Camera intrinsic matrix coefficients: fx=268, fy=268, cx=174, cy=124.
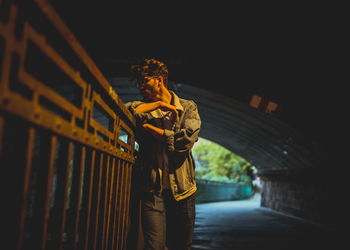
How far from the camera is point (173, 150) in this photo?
7.47 ft

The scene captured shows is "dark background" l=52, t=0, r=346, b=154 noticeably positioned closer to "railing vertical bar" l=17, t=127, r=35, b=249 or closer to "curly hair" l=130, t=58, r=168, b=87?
"curly hair" l=130, t=58, r=168, b=87

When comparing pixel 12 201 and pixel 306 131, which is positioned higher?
pixel 306 131

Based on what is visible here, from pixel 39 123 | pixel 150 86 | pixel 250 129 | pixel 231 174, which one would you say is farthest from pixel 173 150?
pixel 231 174

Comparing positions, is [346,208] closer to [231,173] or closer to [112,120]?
[112,120]

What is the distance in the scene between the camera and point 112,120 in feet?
6.22

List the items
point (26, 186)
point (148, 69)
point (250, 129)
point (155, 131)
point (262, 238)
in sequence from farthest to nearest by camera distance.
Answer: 1. point (250, 129)
2. point (262, 238)
3. point (148, 69)
4. point (155, 131)
5. point (26, 186)

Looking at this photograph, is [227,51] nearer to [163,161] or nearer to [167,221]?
[163,161]

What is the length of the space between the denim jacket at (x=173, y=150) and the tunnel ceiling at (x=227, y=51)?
14.3ft

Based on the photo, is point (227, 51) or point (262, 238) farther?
point (227, 51)

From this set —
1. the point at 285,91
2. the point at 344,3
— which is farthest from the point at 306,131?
the point at 344,3

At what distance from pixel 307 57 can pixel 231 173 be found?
2542 cm

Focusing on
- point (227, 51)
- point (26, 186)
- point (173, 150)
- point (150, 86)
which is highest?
point (227, 51)

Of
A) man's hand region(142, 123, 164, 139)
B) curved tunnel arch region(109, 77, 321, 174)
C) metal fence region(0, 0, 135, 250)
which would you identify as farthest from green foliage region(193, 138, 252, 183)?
metal fence region(0, 0, 135, 250)

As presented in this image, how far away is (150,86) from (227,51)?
18.0 ft
